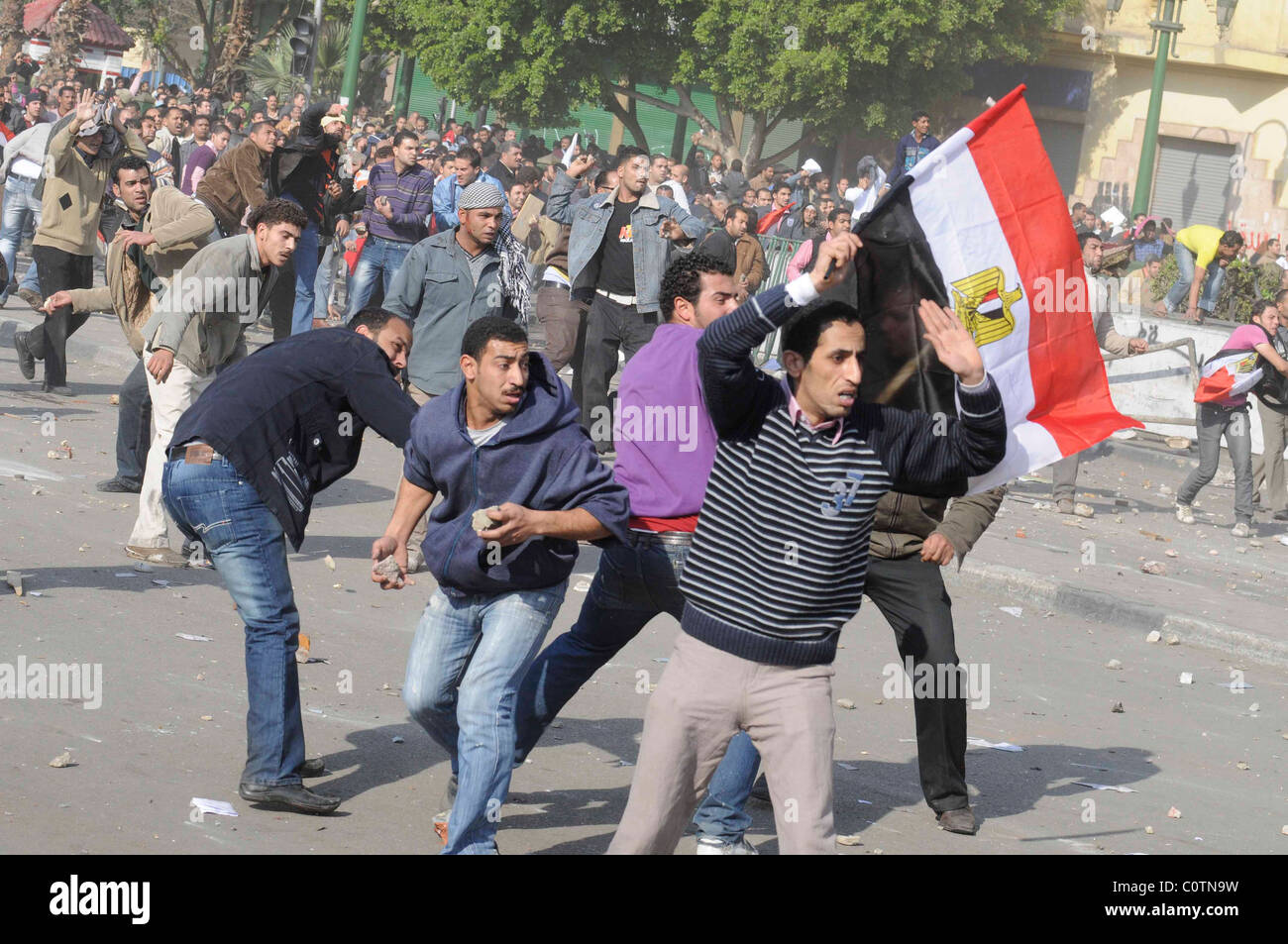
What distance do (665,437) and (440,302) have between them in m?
3.83

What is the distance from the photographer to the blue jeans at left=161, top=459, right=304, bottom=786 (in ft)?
17.2

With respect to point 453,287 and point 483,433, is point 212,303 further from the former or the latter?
point 483,433

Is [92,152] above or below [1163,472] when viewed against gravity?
above

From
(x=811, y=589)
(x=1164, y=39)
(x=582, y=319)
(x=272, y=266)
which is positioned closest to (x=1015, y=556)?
(x=582, y=319)

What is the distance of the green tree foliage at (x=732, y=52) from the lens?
105 feet

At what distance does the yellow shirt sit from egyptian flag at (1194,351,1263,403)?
7.37 meters

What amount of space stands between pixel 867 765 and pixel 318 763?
2.20m

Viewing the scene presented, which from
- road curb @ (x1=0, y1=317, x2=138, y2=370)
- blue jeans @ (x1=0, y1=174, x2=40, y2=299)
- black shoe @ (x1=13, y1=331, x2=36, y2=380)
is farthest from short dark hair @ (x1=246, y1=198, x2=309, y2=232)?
blue jeans @ (x1=0, y1=174, x2=40, y2=299)

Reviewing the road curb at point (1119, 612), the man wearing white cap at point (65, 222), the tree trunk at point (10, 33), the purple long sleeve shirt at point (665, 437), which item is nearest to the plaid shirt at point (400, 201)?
the man wearing white cap at point (65, 222)

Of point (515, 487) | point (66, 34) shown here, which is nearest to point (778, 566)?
point (515, 487)

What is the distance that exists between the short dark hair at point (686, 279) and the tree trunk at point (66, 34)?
31869 millimetres

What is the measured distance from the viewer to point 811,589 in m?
4.05
